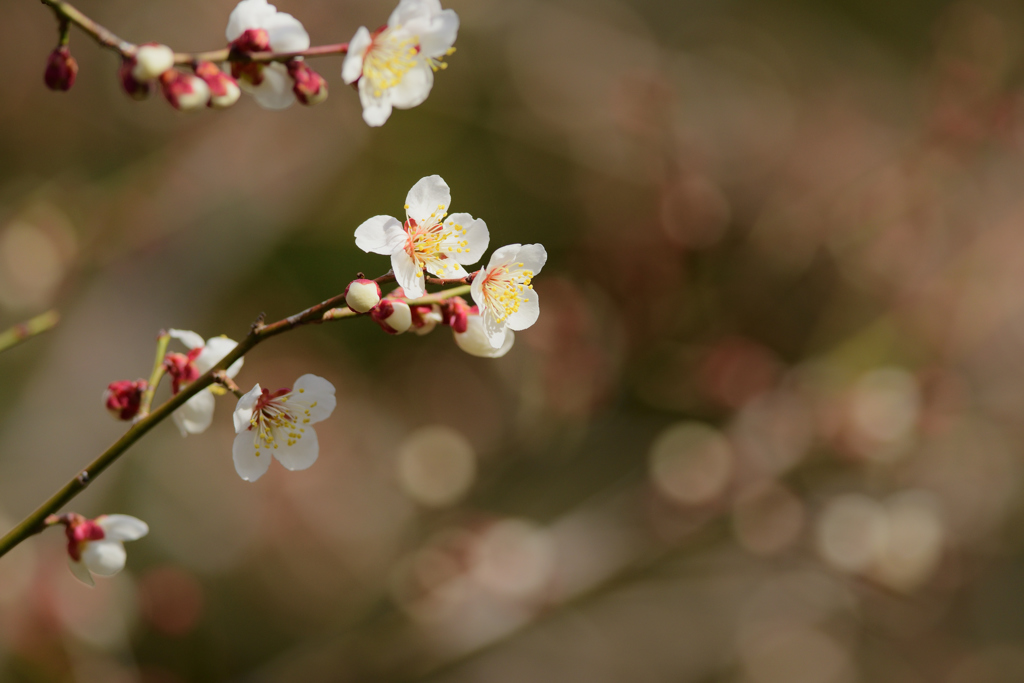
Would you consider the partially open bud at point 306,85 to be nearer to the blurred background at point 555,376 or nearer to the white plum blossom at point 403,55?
the white plum blossom at point 403,55

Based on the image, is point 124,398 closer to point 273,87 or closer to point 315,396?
point 315,396

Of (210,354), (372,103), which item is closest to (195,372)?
(210,354)

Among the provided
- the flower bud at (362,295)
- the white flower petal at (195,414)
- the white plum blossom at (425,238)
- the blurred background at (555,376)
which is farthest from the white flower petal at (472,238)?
the blurred background at (555,376)

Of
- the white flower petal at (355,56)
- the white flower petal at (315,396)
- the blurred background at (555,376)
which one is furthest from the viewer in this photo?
the blurred background at (555,376)

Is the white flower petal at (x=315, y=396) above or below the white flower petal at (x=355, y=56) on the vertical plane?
below

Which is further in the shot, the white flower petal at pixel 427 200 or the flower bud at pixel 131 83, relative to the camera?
the white flower petal at pixel 427 200

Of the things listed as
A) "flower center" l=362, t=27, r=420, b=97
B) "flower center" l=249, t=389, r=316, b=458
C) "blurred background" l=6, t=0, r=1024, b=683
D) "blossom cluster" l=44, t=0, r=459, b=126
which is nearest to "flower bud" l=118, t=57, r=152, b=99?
"blossom cluster" l=44, t=0, r=459, b=126

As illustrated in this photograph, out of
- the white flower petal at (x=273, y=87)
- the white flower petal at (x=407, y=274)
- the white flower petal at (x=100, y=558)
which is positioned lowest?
the white flower petal at (x=100, y=558)
